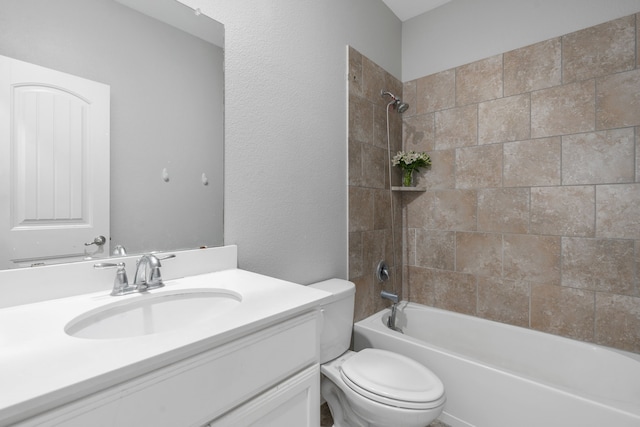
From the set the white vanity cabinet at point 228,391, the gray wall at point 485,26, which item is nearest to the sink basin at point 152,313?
the white vanity cabinet at point 228,391

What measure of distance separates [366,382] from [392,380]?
0.11 meters

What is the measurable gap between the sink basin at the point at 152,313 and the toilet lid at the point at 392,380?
699 mm

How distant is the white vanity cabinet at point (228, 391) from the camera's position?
0.50 m

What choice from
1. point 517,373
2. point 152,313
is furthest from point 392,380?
point 152,313

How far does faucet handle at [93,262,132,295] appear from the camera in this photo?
0.92m

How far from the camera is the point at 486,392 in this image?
1.41 metres

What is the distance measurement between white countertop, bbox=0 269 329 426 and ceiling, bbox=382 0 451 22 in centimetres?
229

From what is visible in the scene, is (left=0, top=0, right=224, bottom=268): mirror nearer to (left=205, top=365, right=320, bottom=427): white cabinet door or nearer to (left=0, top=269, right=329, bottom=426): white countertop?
(left=0, top=269, right=329, bottom=426): white countertop

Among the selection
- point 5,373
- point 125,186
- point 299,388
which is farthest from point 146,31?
point 299,388

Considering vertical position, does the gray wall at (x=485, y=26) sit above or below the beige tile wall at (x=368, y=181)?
above

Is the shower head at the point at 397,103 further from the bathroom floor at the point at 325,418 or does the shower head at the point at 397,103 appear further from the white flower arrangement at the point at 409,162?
the bathroom floor at the point at 325,418

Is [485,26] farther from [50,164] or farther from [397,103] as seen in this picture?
[50,164]

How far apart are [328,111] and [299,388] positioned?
143cm

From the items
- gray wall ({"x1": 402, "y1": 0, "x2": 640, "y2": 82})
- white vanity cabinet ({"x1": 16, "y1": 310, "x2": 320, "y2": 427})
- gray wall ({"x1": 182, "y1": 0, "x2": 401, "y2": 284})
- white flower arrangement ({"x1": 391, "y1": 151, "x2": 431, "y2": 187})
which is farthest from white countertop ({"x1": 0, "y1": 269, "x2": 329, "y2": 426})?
gray wall ({"x1": 402, "y1": 0, "x2": 640, "y2": 82})
